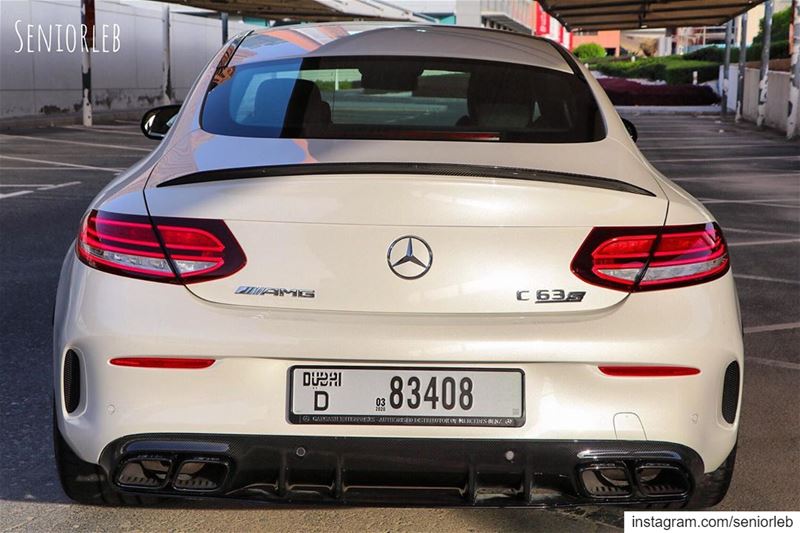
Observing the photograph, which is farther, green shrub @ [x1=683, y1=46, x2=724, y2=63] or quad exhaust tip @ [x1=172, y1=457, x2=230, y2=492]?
green shrub @ [x1=683, y1=46, x2=724, y2=63]

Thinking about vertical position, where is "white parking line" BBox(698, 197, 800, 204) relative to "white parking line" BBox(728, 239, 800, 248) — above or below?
below

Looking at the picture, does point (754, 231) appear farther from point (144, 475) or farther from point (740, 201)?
point (144, 475)

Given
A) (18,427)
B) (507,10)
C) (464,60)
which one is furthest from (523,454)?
(507,10)

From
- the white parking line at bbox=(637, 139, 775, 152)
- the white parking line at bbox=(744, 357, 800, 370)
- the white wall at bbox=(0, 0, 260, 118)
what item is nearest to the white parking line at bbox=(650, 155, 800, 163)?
the white parking line at bbox=(637, 139, 775, 152)

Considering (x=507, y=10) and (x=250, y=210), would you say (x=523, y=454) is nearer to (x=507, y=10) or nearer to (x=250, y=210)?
(x=250, y=210)

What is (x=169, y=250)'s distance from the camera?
3000 millimetres

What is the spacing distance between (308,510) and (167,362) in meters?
0.97

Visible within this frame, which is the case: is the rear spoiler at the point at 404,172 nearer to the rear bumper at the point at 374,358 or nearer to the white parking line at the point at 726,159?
the rear bumper at the point at 374,358

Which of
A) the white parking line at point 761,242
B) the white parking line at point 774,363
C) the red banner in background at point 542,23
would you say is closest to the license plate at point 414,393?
the white parking line at point 774,363

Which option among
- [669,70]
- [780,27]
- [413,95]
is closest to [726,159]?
[413,95]

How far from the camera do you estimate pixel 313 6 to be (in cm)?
3819

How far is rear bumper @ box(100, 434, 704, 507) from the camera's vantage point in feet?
9.53

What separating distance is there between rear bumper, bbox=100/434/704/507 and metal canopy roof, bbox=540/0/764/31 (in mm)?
24643

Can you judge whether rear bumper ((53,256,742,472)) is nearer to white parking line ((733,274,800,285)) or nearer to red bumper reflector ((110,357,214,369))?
red bumper reflector ((110,357,214,369))
